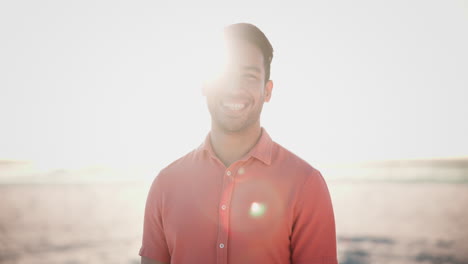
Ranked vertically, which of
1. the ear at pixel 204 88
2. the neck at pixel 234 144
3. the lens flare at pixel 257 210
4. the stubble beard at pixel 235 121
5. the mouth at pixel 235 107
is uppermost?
the ear at pixel 204 88

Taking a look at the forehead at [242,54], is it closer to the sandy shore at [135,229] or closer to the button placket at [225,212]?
the button placket at [225,212]

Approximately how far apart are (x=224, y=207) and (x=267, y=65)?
102cm

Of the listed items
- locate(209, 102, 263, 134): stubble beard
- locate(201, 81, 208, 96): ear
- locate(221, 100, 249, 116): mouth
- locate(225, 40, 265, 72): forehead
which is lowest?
locate(209, 102, 263, 134): stubble beard

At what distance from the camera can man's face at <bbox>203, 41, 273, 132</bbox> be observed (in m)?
2.45

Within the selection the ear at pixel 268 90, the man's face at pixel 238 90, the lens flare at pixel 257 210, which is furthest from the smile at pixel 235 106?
the lens flare at pixel 257 210

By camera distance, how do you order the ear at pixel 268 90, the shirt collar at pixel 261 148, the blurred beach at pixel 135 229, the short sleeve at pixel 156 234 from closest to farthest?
the shirt collar at pixel 261 148
the short sleeve at pixel 156 234
the ear at pixel 268 90
the blurred beach at pixel 135 229

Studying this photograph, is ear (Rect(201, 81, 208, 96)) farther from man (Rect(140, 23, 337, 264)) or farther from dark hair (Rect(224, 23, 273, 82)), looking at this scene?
dark hair (Rect(224, 23, 273, 82))

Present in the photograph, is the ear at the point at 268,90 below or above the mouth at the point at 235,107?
above

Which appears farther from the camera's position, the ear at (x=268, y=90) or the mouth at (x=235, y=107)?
the ear at (x=268, y=90)

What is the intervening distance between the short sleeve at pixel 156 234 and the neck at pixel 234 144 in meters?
0.47

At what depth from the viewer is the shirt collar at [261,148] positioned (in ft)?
7.93

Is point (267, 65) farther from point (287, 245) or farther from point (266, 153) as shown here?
point (287, 245)

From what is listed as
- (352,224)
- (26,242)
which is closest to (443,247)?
(352,224)

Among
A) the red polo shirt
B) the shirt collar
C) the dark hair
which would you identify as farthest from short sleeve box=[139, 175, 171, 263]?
the dark hair
